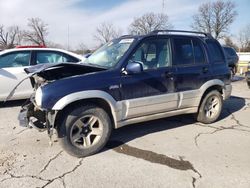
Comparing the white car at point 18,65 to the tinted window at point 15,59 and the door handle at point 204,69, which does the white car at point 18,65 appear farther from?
the door handle at point 204,69

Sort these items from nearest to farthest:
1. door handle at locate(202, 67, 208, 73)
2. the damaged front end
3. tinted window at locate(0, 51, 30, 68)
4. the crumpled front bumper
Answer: the damaged front end < the crumpled front bumper < door handle at locate(202, 67, 208, 73) < tinted window at locate(0, 51, 30, 68)

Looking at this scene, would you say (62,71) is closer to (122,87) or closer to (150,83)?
(122,87)

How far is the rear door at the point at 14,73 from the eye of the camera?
6645 millimetres

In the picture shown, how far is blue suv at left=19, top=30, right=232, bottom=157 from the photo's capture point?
377 cm

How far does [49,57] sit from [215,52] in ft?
14.7

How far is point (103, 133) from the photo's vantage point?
407 centimetres

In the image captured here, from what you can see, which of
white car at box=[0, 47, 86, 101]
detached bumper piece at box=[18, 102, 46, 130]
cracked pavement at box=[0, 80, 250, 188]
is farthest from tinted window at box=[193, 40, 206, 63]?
detached bumper piece at box=[18, 102, 46, 130]

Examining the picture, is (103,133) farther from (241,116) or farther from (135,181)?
(241,116)

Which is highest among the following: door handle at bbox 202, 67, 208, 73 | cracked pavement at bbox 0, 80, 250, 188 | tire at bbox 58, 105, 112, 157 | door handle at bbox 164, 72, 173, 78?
door handle at bbox 202, 67, 208, 73

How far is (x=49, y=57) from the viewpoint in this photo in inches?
291

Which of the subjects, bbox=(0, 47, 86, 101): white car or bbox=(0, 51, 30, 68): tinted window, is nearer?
bbox=(0, 47, 86, 101): white car

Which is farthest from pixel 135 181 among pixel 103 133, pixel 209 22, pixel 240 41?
pixel 240 41

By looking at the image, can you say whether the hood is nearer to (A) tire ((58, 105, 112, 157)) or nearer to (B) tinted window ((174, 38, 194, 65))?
(A) tire ((58, 105, 112, 157))

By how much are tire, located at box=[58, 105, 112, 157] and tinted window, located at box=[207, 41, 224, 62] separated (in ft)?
9.18
